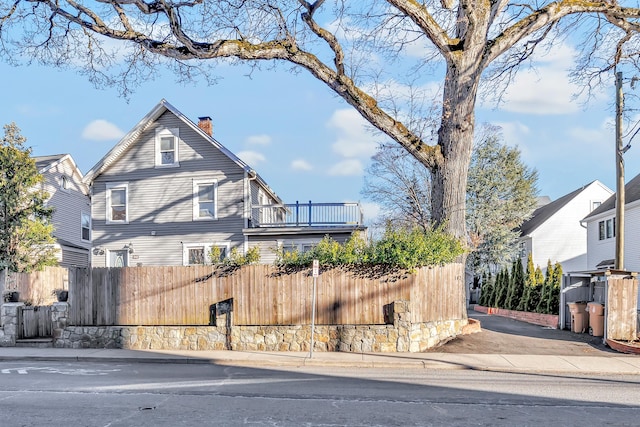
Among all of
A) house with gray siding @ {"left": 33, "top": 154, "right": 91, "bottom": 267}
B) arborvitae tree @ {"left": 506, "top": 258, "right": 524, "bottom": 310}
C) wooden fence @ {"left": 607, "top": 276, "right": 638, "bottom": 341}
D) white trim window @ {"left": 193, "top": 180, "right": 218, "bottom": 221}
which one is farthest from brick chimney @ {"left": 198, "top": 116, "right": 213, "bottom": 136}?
wooden fence @ {"left": 607, "top": 276, "right": 638, "bottom": 341}

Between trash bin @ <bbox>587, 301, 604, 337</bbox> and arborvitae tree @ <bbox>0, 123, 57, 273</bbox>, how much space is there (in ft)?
62.5

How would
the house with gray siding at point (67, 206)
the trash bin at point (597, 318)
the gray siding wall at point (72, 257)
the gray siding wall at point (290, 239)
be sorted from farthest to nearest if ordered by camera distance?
the house with gray siding at point (67, 206) → the gray siding wall at point (72, 257) → the gray siding wall at point (290, 239) → the trash bin at point (597, 318)

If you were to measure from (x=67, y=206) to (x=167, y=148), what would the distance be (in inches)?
359

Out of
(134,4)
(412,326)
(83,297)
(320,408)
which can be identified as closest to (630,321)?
(412,326)

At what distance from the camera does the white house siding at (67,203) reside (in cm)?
2920

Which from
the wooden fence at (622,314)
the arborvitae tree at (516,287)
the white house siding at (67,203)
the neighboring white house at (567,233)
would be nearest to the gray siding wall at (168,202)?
the white house siding at (67,203)

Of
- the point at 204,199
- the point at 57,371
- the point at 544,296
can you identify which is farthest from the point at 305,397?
the point at 204,199

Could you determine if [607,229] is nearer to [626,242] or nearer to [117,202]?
[626,242]

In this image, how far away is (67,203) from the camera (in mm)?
30750

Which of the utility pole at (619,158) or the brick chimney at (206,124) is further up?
the brick chimney at (206,124)

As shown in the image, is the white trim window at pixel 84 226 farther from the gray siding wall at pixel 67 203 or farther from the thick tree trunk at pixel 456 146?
the thick tree trunk at pixel 456 146

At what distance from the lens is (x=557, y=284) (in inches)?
810

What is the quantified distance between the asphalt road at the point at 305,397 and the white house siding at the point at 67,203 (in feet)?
64.5

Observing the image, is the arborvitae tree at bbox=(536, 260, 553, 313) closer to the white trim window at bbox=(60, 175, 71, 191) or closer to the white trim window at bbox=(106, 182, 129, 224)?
the white trim window at bbox=(106, 182, 129, 224)
